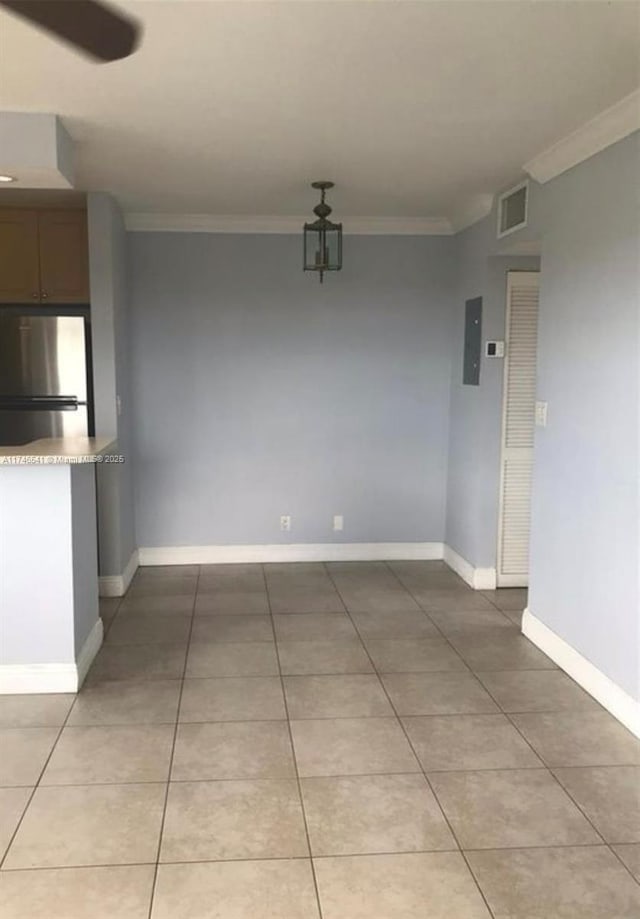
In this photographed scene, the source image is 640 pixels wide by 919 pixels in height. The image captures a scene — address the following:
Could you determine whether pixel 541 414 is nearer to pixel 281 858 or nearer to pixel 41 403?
pixel 281 858

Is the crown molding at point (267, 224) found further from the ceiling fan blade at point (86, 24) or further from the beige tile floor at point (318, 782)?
the ceiling fan blade at point (86, 24)

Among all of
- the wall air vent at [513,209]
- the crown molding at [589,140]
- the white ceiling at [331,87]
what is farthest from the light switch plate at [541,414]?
the white ceiling at [331,87]

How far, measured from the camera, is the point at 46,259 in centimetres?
429

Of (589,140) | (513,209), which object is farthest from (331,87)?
(513,209)

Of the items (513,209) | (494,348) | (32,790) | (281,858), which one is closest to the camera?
(281,858)

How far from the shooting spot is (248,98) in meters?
2.61

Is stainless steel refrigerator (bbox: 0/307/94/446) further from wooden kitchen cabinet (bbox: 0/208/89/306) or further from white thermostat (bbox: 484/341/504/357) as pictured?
white thermostat (bbox: 484/341/504/357)

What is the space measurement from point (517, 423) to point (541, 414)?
2.86 ft

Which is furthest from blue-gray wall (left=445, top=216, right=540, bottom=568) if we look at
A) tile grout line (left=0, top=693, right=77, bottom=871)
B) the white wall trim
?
tile grout line (left=0, top=693, right=77, bottom=871)

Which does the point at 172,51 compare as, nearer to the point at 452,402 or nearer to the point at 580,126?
the point at 580,126

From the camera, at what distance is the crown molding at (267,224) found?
473 cm

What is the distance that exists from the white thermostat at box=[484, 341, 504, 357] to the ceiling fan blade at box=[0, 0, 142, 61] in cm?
281

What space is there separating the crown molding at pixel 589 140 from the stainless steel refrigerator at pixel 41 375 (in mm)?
2582

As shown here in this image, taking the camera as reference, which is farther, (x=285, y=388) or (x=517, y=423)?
(x=285, y=388)
